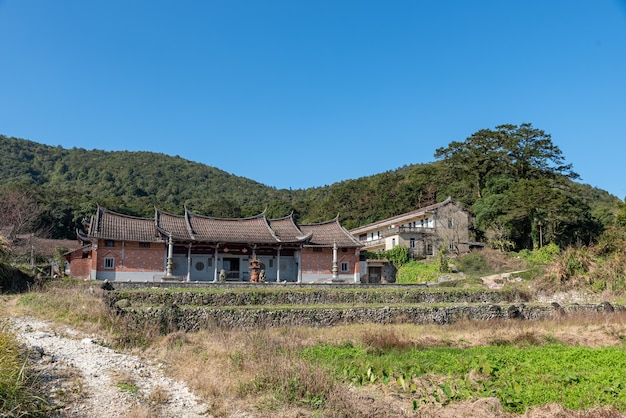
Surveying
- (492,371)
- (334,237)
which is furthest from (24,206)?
(492,371)

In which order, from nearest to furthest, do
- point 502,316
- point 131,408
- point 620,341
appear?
point 131,408 → point 620,341 → point 502,316

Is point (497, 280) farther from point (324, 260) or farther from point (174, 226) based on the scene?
point (174, 226)

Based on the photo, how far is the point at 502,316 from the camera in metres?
18.5

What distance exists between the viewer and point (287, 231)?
112 ft

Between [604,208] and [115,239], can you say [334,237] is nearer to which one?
[115,239]

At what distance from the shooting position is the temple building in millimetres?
29281

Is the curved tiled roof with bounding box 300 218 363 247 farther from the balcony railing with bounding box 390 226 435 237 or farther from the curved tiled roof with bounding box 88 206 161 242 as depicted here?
the curved tiled roof with bounding box 88 206 161 242

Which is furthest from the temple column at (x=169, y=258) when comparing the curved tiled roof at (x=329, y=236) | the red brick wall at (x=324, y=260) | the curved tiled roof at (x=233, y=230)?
the curved tiled roof at (x=329, y=236)

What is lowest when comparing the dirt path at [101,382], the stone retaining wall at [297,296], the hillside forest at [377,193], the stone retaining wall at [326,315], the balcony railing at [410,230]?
the dirt path at [101,382]

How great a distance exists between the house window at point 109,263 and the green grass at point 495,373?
2165 centimetres

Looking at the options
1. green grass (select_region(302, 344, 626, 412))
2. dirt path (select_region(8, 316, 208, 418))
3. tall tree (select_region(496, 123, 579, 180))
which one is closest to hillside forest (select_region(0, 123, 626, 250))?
tall tree (select_region(496, 123, 579, 180))

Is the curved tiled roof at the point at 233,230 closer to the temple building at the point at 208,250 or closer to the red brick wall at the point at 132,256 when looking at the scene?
the temple building at the point at 208,250

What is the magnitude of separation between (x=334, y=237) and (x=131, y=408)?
1072 inches

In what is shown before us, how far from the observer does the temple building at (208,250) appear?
2928 centimetres
